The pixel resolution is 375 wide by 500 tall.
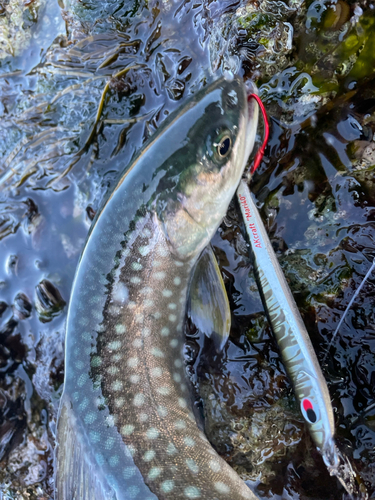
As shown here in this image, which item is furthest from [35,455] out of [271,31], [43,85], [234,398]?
[271,31]

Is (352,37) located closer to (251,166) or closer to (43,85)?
(251,166)

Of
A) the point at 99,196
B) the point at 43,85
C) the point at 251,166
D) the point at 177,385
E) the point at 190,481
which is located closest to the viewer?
the point at 190,481

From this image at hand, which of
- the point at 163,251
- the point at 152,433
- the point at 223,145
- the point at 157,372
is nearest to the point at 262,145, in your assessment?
the point at 223,145

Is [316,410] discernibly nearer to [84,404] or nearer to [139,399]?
[139,399]

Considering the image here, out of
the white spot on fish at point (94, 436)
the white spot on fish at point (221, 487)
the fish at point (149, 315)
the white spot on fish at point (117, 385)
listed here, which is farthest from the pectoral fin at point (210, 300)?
the white spot on fish at point (94, 436)

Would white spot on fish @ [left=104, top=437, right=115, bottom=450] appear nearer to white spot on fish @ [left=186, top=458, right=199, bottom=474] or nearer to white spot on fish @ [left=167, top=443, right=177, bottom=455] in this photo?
white spot on fish @ [left=167, top=443, right=177, bottom=455]

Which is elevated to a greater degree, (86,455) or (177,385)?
(86,455)
